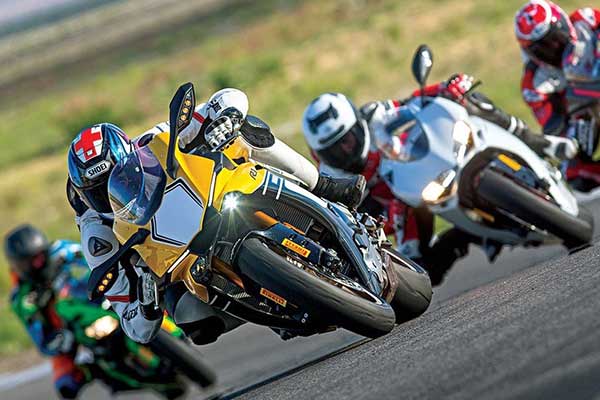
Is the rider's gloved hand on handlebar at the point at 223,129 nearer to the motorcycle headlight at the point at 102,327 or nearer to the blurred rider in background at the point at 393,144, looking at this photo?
the blurred rider in background at the point at 393,144

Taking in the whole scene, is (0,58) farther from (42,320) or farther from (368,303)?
(368,303)

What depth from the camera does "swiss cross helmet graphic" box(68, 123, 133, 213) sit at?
18.2 ft

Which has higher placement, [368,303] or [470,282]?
[368,303]

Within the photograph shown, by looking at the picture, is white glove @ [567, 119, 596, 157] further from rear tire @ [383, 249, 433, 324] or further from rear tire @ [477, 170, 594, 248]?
rear tire @ [383, 249, 433, 324]

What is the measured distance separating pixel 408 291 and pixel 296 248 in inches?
44.1

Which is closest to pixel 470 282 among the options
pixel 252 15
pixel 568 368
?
pixel 568 368

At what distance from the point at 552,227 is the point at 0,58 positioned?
220 ft

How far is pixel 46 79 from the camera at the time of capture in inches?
1873

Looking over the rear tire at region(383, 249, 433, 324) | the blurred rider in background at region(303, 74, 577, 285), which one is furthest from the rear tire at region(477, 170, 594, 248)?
the rear tire at region(383, 249, 433, 324)

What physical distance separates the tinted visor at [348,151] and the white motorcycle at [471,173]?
1.67 feet

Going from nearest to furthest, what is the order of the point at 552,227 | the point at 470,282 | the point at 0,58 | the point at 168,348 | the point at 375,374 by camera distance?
the point at 375,374, the point at 552,227, the point at 168,348, the point at 470,282, the point at 0,58

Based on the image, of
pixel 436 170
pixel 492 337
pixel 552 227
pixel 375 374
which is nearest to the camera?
pixel 492 337

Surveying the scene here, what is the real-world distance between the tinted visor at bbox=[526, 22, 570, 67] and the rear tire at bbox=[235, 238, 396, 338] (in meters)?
4.66

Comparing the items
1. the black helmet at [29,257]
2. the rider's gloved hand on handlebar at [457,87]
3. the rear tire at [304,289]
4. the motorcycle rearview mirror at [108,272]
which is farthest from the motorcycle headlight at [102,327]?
the rear tire at [304,289]
